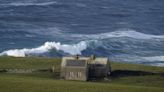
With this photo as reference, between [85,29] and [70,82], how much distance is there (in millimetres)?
67821

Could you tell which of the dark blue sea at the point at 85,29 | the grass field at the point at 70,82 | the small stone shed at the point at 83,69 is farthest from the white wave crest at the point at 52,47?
the small stone shed at the point at 83,69

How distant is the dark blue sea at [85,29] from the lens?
109m

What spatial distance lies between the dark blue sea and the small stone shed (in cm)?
2668

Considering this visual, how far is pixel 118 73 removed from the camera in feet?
245

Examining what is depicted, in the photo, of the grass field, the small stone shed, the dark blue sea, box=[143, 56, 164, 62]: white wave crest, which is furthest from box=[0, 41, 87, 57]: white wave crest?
the small stone shed

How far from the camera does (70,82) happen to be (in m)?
64.2

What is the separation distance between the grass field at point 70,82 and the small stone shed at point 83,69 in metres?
1.14

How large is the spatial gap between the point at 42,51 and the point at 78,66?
1434 inches

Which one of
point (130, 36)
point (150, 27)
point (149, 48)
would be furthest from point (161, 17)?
point (149, 48)

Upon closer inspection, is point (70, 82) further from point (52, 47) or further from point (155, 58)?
point (52, 47)

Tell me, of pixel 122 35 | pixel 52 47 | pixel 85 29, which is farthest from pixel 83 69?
pixel 85 29

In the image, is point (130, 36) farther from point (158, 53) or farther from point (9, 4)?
point (9, 4)

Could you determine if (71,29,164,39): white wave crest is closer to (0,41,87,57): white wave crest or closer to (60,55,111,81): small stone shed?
(0,41,87,57): white wave crest

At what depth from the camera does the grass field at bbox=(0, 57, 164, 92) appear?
185 feet
